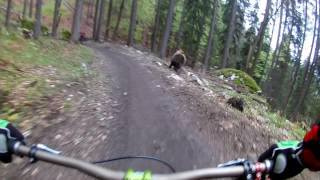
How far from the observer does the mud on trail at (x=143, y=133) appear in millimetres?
6250

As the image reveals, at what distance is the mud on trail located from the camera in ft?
20.5

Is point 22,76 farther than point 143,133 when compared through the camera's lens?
Yes

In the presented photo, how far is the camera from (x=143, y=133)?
7.66 m

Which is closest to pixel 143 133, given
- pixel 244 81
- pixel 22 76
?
pixel 22 76

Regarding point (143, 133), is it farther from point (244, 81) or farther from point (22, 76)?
point (244, 81)

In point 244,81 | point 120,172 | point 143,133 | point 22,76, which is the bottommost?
point 244,81

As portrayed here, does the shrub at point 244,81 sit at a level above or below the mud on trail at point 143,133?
below

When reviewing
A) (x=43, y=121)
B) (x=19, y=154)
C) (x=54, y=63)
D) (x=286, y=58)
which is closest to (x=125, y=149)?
(x=43, y=121)

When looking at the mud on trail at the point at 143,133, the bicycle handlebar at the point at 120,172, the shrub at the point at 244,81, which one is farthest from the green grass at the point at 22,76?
the shrub at the point at 244,81

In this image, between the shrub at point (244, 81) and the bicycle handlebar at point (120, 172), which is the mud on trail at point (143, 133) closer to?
the bicycle handlebar at point (120, 172)

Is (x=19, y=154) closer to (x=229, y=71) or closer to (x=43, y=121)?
(x=43, y=121)

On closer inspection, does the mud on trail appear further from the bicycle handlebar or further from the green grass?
the bicycle handlebar

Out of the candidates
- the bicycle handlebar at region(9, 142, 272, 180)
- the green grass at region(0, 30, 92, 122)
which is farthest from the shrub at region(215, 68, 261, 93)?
the bicycle handlebar at region(9, 142, 272, 180)

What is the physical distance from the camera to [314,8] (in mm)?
45062
